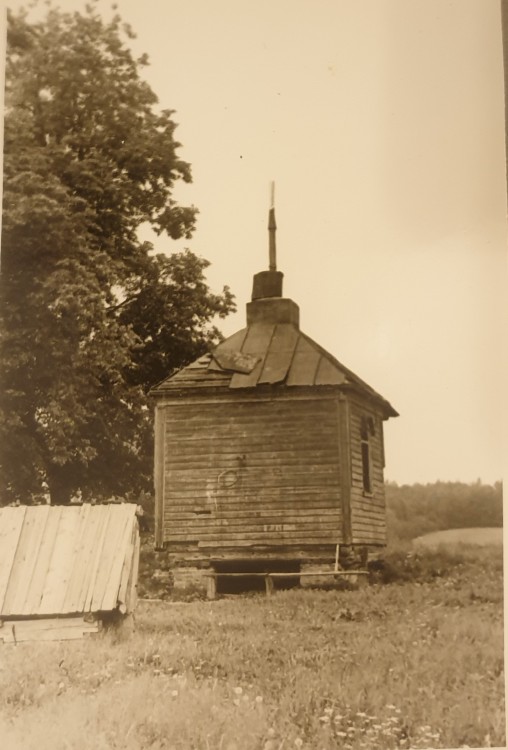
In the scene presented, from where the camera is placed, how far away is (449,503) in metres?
4.89

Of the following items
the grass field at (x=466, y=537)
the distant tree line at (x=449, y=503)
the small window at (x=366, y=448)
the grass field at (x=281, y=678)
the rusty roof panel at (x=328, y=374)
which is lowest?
the grass field at (x=281, y=678)

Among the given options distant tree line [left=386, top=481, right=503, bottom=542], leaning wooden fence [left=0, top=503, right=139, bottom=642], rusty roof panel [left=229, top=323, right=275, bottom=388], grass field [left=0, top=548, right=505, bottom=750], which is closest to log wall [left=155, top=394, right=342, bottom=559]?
rusty roof panel [left=229, top=323, right=275, bottom=388]

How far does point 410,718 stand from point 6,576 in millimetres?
2300

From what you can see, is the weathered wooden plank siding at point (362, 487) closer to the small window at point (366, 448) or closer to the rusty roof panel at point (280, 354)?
the small window at point (366, 448)

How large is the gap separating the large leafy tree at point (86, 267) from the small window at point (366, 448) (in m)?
1.09

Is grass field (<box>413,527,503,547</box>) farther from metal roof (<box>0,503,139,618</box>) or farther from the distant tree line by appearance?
metal roof (<box>0,503,139,618</box>)

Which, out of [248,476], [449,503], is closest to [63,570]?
[248,476]

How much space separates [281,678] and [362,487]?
1.31 meters

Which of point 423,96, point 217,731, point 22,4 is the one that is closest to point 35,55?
point 22,4

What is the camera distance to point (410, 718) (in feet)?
14.4

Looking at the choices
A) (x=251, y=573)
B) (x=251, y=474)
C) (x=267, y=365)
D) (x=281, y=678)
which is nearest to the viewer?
(x=281, y=678)

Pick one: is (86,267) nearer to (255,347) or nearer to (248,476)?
(255,347)

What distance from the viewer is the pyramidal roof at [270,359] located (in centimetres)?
487

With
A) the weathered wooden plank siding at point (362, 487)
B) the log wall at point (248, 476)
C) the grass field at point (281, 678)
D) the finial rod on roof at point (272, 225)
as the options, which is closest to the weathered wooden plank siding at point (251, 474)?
the log wall at point (248, 476)
